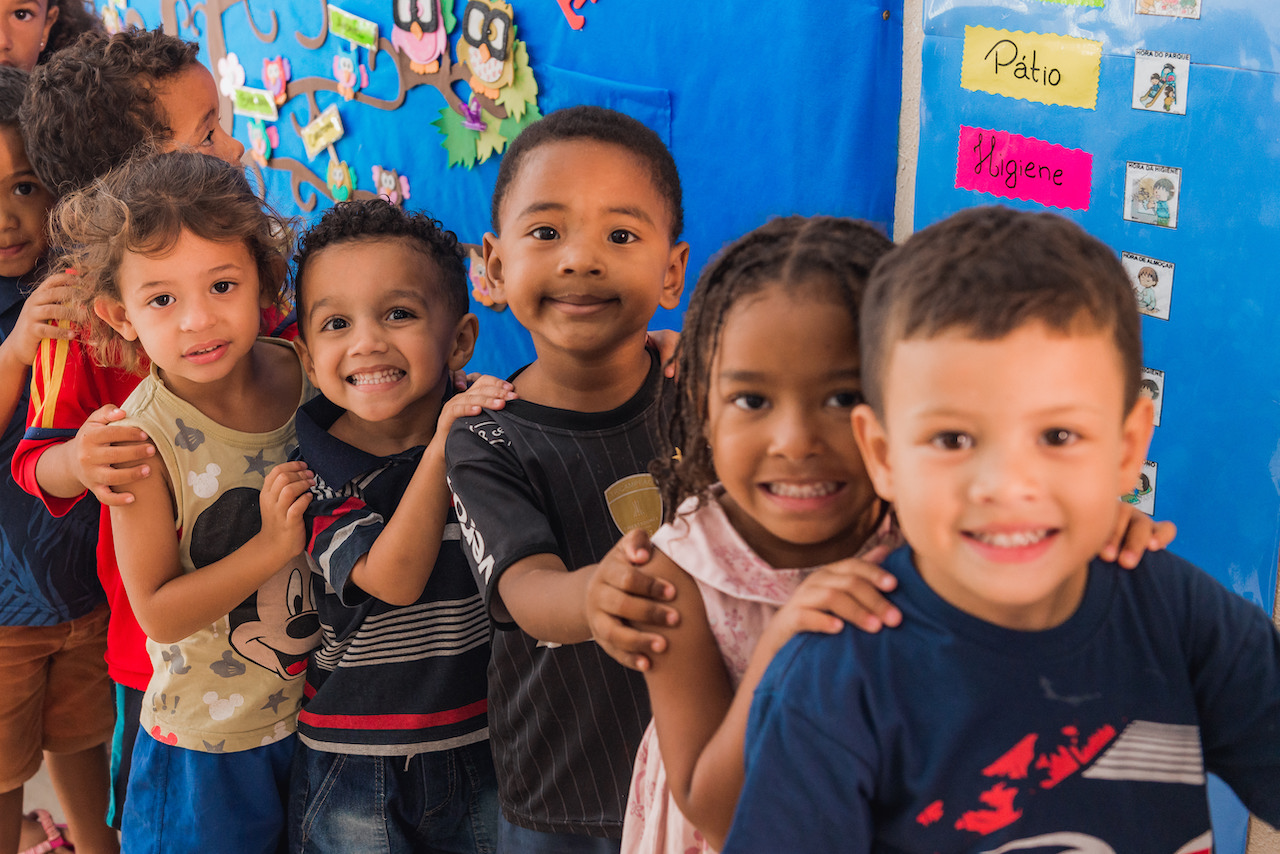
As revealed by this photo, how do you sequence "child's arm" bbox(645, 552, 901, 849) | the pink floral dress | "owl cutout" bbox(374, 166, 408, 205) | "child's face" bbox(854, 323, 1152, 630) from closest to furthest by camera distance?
"child's face" bbox(854, 323, 1152, 630) → "child's arm" bbox(645, 552, 901, 849) → the pink floral dress → "owl cutout" bbox(374, 166, 408, 205)

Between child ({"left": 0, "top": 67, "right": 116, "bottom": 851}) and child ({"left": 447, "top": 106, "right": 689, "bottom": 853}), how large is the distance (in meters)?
0.97

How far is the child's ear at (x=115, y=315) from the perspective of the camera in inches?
62.7

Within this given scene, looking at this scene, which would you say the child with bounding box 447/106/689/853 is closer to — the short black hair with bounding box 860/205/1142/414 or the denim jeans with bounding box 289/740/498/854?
the denim jeans with bounding box 289/740/498/854

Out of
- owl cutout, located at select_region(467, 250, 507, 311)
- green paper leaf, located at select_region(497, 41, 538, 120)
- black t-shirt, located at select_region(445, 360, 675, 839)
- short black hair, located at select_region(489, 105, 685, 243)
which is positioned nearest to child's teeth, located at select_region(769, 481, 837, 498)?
black t-shirt, located at select_region(445, 360, 675, 839)

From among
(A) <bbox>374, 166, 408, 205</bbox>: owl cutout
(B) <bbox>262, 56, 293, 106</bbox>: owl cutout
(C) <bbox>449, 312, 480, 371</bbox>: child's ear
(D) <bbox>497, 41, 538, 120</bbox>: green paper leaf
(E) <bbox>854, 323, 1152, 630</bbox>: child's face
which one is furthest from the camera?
(B) <bbox>262, 56, 293, 106</bbox>: owl cutout

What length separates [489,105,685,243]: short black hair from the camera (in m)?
1.35

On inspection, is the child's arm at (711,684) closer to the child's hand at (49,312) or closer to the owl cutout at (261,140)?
the child's hand at (49,312)

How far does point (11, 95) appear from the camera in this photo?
1.89m

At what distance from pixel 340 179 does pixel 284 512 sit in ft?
7.20

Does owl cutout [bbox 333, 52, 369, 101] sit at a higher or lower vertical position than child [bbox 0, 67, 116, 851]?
higher

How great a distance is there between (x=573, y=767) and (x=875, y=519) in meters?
0.58

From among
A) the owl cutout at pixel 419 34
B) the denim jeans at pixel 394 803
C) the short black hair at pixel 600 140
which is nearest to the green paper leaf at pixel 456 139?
the owl cutout at pixel 419 34

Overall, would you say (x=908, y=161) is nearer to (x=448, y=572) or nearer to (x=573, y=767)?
(x=448, y=572)

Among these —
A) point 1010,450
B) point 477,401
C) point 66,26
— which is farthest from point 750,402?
point 66,26
